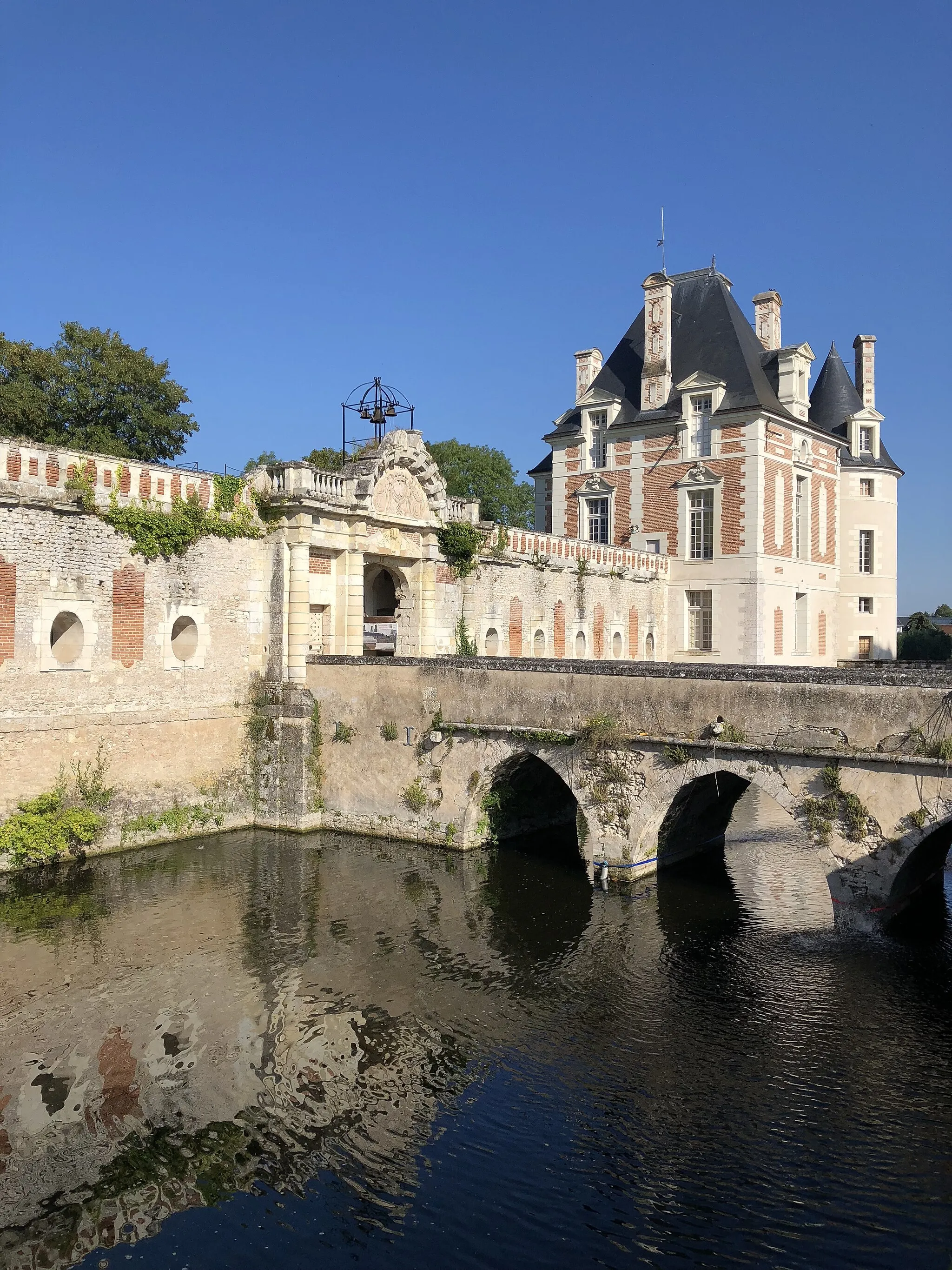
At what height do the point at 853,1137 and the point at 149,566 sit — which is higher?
the point at 149,566

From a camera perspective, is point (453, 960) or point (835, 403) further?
point (835, 403)

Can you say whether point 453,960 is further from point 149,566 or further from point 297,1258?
point 149,566

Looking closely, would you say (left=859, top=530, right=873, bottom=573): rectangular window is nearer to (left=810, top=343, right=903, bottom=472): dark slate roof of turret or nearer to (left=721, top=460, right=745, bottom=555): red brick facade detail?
(left=810, top=343, right=903, bottom=472): dark slate roof of turret

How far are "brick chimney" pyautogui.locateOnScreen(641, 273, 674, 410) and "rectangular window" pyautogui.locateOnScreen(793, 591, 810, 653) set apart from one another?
790 centimetres

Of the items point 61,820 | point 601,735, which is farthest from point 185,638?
point 601,735

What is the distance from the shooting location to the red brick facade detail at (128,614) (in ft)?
53.7

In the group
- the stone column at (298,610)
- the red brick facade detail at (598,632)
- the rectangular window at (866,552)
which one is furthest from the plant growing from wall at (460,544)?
the rectangular window at (866,552)

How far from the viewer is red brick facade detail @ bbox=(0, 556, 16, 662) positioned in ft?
47.9

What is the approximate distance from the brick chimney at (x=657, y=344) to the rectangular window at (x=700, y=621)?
248 inches

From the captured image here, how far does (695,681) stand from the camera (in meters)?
13.9

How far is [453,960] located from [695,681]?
17.2 ft

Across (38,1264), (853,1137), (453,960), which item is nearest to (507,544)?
(453,960)

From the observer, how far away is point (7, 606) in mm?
14695

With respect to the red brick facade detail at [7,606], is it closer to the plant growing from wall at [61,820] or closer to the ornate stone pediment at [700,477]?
the plant growing from wall at [61,820]
